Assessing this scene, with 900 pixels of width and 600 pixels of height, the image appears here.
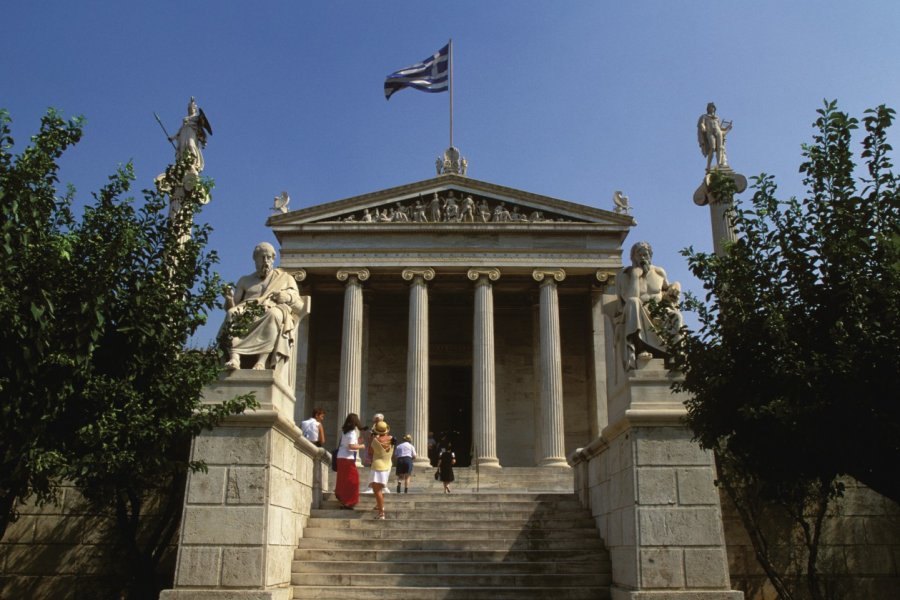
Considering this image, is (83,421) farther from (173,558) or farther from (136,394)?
(173,558)

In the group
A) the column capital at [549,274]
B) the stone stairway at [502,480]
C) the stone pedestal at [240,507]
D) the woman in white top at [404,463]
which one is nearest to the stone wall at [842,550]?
the stone pedestal at [240,507]

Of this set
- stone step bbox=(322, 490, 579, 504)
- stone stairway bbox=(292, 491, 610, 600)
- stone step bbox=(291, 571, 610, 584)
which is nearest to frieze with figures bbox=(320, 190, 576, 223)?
stone step bbox=(322, 490, 579, 504)

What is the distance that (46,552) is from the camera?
11.2 m

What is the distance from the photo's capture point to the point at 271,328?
10453 millimetres

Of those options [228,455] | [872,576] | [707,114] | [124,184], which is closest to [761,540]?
[872,576]

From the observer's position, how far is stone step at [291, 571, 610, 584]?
10.3m

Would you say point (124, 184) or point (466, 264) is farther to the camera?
point (466, 264)

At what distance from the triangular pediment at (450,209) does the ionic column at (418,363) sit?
2.47m

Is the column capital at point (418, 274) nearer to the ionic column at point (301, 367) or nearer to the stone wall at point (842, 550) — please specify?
the ionic column at point (301, 367)

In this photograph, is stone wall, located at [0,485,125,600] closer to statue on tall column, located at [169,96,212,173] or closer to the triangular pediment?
statue on tall column, located at [169,96,212,173]

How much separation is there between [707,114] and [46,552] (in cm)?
1801

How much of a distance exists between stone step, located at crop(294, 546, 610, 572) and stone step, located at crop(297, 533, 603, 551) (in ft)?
0.31

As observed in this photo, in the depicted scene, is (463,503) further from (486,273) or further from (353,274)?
(353,274)

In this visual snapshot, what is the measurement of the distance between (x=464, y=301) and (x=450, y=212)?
4.98 metres
